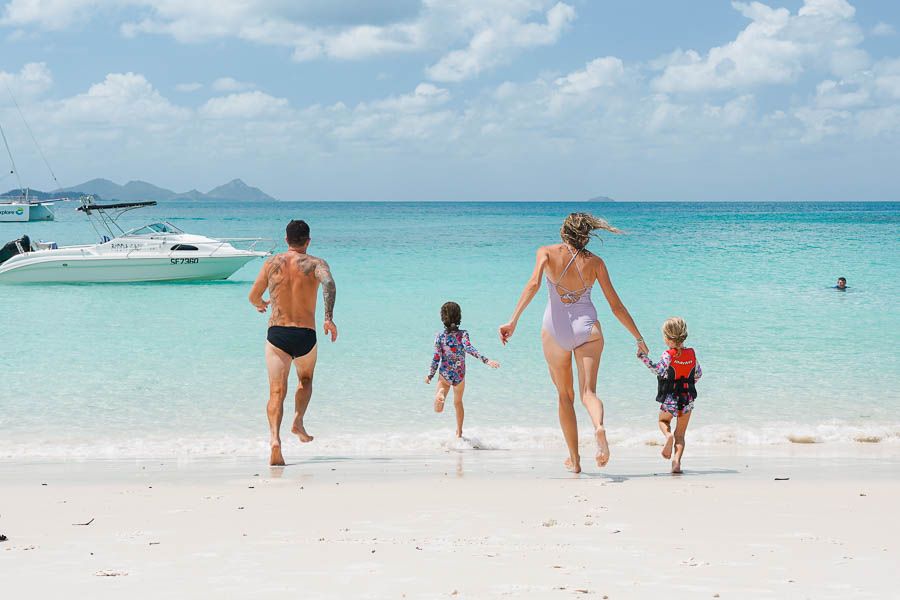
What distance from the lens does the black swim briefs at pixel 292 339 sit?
254 inches

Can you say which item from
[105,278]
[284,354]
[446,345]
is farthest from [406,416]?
[105,278]

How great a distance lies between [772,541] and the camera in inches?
165

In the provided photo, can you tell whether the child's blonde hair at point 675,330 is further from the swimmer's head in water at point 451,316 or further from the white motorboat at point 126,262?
the white motorboat at point 126,262

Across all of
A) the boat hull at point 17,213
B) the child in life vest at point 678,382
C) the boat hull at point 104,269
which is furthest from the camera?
the boat hull at point 17,213

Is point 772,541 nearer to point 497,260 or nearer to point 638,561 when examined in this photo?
point 638,561

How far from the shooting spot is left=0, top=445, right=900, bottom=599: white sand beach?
357 centimetres

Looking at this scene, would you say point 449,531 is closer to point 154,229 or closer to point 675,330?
point 675,330

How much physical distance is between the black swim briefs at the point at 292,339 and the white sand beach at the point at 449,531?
85 cm

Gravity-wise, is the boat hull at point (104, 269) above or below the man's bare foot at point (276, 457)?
above

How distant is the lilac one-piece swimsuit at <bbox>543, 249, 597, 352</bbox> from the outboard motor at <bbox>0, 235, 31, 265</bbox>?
2479 centimetres

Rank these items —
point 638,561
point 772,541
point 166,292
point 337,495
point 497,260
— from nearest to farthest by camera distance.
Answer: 1. point 638,561
2. point 772,541
3. point 337,495
4. point 166,292
5. point 497,260

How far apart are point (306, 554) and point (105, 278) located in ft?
73.3

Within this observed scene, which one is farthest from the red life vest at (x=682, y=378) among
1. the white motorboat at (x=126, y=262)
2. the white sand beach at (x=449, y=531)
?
the white motorboat at (x=126, y=262)

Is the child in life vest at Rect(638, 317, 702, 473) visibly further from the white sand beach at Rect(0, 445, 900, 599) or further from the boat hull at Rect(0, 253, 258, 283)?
the boat hull at Rect(0, 253, 258, 283)
